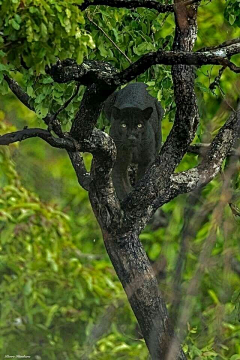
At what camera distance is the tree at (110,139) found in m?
3.36

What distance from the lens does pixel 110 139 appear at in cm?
369

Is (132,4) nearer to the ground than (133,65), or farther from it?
farther from it

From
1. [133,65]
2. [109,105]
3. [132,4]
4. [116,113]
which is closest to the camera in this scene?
[133,65]

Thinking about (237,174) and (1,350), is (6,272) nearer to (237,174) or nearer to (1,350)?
(1,350)

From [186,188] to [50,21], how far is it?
142 centimetres

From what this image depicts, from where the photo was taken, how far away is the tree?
336cm

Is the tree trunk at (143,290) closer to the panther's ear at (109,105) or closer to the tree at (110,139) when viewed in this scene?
the tree at (110,139)

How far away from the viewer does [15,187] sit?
689 cm

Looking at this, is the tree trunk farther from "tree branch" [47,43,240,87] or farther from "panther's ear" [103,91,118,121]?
"tree branch" [47,43,240,87]

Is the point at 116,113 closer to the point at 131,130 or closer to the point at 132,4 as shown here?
the point at 131,130

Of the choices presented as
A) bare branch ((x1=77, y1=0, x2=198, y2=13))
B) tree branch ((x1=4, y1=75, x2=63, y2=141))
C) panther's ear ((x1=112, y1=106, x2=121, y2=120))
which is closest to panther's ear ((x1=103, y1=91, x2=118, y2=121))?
panther's ear ((x1=112, y1=106, x2=121, y2=120))

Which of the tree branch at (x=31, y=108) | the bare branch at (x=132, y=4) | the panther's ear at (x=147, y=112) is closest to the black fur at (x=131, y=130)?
the panther's ear at (x=147, y=112)

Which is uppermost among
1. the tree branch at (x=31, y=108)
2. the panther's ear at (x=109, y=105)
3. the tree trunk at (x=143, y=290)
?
the panther's ear at (x=109, y=105)

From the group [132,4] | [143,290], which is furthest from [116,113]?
[143,290]
